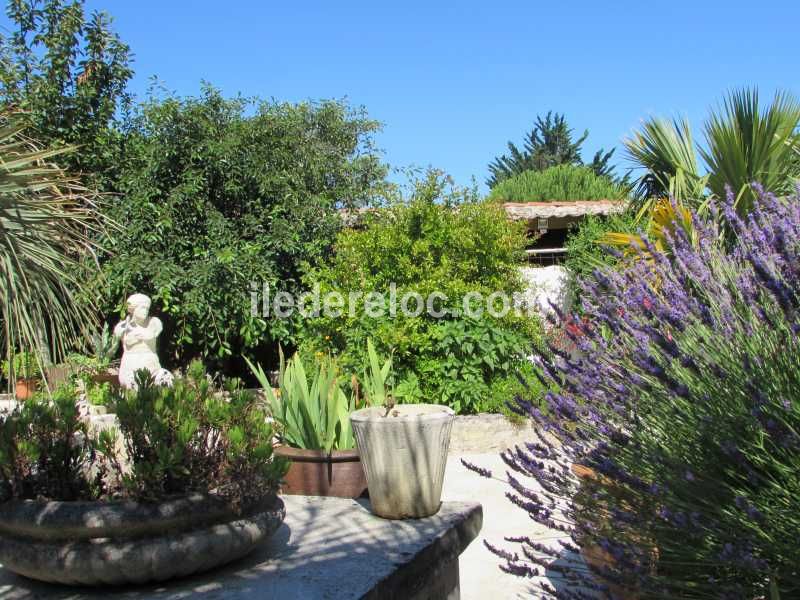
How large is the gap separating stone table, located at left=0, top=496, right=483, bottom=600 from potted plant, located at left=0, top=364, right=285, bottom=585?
9 centimetres

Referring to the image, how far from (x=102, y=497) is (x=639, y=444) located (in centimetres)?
201

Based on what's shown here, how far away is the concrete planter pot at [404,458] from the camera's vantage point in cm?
336

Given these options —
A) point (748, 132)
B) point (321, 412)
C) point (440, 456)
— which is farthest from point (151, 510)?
point (748, 132)

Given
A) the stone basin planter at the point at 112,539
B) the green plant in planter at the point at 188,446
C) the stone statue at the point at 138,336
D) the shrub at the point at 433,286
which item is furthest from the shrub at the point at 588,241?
the stone basin planter at the point at 112,539

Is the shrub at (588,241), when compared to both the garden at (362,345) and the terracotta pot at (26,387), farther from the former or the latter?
the terracotta pot at (26,387)

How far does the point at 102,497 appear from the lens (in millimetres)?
2734

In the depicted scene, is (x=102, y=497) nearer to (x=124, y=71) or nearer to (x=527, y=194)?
(x=124, y=71)

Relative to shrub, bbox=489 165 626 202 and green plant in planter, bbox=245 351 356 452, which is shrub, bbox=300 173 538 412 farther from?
shrub, bbox=489 165 626 202

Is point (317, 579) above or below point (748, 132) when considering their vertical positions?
below

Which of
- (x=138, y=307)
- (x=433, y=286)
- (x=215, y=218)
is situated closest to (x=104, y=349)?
(x=215, y=218)

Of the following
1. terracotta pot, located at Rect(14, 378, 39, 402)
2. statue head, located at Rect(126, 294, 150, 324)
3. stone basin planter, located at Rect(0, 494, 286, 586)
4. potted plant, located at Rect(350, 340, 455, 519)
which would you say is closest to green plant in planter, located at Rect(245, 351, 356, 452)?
potted plant, located at Rect(350, 340, 455, 519)

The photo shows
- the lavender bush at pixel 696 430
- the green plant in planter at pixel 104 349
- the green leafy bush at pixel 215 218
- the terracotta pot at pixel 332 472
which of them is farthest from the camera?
the green plant in planter at pixel 104 349

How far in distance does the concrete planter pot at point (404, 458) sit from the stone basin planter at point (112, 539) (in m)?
0.91

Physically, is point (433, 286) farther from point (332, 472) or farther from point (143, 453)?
point (143, 453)
